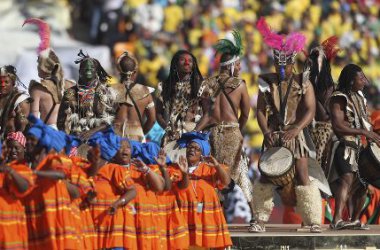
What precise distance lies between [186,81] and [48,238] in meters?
4.29

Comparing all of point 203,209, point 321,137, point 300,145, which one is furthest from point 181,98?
point 203,209

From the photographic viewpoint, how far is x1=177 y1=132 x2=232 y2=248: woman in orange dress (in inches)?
491

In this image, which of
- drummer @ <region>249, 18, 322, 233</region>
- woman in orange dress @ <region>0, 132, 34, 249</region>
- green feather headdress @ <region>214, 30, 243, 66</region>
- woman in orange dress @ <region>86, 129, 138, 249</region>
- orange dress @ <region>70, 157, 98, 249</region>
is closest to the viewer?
woman in orange dress @ <region>0, 132, 34, 249</region>

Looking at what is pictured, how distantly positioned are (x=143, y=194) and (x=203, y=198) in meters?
0.95

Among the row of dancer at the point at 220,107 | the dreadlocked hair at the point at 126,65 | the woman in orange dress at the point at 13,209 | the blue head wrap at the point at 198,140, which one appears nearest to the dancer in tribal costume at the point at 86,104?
the row of dancer at the point at 220,107

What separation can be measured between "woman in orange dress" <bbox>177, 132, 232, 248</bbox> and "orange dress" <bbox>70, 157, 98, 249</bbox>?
4.22 ft

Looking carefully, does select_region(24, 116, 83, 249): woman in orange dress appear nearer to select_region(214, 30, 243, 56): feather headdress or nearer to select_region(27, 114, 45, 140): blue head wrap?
select_region(27, 114, 45, 140): blue head wrap

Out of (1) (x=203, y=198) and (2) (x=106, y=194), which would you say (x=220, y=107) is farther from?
(2) (x=106, y=194)

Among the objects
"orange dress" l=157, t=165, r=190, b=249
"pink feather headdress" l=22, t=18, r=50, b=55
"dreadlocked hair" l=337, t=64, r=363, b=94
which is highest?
"pink feather headdress" l=22, t=18, r=50, b=55

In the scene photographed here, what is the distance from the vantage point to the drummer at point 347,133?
13984mm

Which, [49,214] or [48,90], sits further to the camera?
[48,90]

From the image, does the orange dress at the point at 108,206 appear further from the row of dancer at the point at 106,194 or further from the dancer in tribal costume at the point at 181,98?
the dancer in tribal costume at the point at 181,98

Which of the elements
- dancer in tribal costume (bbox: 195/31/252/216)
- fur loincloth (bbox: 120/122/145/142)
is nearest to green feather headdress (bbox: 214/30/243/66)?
dancer in tribal costume (bbox: 195/31/252/216)

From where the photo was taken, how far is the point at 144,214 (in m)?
11.8
